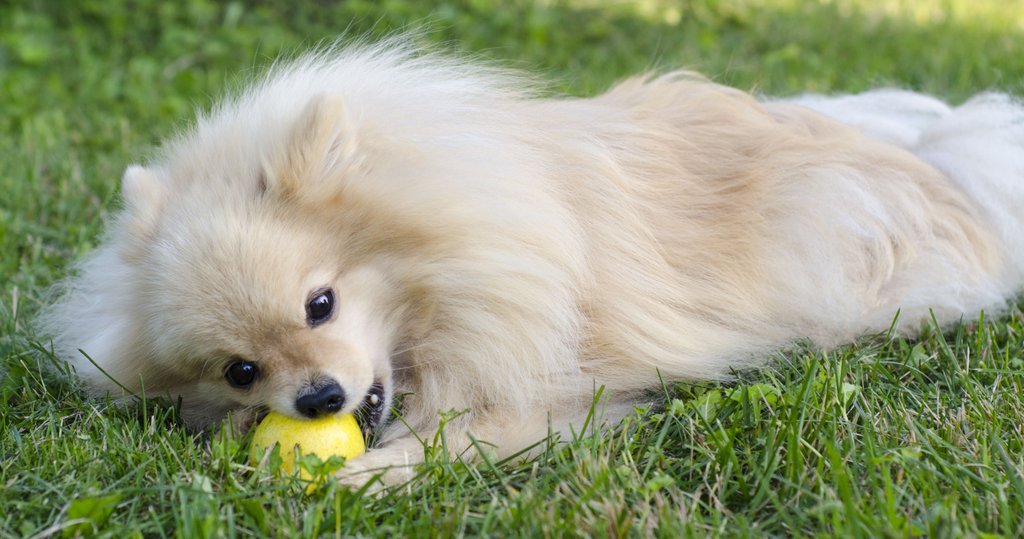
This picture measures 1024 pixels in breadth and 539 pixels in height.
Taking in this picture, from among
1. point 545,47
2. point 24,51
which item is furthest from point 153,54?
point 545,47

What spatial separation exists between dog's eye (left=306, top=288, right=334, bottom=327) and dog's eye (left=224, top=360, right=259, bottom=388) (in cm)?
20

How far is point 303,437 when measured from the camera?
2.50 meters

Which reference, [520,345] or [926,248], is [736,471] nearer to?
[520,345]

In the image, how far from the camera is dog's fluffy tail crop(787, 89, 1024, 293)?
3322mm

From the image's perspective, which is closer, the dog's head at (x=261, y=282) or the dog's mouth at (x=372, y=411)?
the dog's head at (x=261, y=282)

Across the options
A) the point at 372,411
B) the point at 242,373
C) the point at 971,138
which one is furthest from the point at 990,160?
the point at 242,373

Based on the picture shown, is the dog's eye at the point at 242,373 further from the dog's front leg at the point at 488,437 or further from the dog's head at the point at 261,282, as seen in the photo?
the dog's front leg at the point at 488,437

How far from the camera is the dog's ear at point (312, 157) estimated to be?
8.47 ft

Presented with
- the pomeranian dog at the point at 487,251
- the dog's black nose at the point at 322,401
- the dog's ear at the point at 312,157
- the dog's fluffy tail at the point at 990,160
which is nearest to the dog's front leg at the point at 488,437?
the pomeranian dog at the point at 487,251

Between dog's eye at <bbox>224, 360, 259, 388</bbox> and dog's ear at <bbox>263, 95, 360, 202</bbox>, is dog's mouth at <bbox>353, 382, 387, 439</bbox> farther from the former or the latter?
dog's ear at <bbox>263, 95, 360, 202</bbox>

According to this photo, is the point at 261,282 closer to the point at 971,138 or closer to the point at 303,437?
the point at 303,437

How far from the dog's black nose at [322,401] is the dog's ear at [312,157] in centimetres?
50

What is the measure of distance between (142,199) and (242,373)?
1.92ft

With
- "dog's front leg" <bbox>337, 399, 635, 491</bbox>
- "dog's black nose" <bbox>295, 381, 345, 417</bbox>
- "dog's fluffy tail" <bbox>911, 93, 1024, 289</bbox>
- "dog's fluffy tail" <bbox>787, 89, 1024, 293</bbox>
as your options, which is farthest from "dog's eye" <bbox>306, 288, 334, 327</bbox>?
"dog's fluffy tail" <bbox>911, 93, 1024, 289</bbox>
